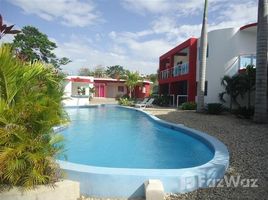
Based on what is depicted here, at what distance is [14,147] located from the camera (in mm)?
4074

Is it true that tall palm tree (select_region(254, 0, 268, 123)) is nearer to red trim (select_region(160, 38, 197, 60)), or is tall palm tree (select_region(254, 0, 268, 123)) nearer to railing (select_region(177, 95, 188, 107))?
red trim (select_region(160, 38, 197, 60))

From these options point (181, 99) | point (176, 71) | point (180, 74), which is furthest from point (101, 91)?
point (180, 74)

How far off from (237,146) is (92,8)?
1200 cm

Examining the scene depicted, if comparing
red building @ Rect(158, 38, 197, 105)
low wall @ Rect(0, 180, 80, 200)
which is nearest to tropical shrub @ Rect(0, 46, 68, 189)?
low wall @ Rect(0, 180, 80, 200)

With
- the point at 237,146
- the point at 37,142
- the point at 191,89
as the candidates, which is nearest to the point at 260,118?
the point at 237,146

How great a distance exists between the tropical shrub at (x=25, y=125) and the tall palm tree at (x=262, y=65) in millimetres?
10949

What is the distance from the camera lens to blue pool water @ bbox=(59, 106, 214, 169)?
806 centimetres

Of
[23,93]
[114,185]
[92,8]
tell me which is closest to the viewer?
[23,93]

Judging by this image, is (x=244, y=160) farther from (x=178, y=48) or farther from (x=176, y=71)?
(x=178, y=48)

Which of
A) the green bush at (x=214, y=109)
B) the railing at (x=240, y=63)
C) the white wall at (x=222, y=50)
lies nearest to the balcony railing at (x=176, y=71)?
the white wall at (x=222, y=50)

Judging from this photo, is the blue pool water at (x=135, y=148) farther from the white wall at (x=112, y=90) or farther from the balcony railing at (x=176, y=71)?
the white wall at (x=112, y=90)

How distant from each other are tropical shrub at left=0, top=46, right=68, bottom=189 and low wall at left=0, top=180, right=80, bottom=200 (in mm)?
110

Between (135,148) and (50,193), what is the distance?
5.67m

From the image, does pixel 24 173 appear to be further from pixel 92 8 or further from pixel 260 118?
pixel 92 8
